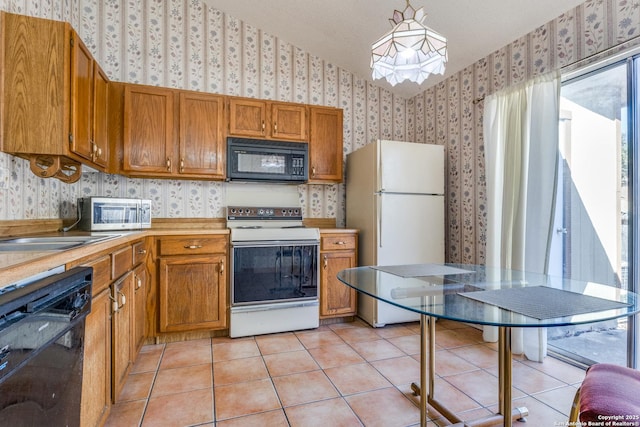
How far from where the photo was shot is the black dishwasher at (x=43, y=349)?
66cm

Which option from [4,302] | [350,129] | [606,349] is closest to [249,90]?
[350,129]

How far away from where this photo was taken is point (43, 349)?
2.63ft

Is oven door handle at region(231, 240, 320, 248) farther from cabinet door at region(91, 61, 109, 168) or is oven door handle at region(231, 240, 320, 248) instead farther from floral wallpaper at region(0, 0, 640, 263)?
cabinet door at region(91, 61, 109, 168)

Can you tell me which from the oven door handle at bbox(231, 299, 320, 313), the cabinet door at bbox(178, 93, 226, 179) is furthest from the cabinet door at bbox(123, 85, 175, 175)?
the oven door handle at bbox(231, 299, 320, 313)

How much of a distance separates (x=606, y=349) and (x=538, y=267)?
0.67m

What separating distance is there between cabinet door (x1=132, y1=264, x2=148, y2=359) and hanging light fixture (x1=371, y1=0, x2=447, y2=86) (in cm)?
194

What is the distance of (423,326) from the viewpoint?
158cm

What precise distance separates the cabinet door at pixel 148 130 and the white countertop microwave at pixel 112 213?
33cm

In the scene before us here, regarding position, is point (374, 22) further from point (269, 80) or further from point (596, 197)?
point (596, 197)

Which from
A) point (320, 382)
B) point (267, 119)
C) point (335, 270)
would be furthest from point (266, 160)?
point (320, 382)

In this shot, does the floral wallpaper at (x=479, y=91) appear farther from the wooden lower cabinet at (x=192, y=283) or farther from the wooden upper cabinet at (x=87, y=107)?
the wooden upper cabinet at (x=87, y=107)

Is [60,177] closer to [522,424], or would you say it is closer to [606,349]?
[522,424]

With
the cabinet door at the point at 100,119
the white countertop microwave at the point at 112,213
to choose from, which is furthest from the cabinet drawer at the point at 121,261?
the cabinet door at the point at 100,119

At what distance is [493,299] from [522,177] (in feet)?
5.41
